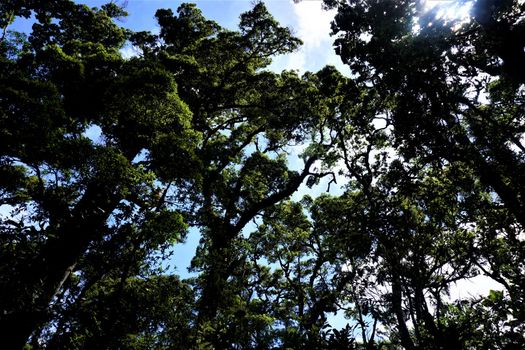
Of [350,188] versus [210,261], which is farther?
[350,188]

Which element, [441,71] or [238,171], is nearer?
[441,71]

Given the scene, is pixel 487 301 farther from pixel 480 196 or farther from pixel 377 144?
pixel 377 144

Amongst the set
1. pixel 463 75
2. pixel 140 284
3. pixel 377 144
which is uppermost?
pixel 377 144

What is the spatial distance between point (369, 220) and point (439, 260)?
11.4ft

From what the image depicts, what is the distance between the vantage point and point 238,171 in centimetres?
1703

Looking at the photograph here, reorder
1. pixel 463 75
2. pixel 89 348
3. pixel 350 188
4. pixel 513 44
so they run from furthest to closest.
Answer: pixel 350 188
pixel 89 348
pixel 463 75
pixel 513 44

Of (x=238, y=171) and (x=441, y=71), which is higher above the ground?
(x=238, y=171)

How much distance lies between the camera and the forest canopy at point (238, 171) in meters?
7.18

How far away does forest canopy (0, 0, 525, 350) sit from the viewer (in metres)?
7.18

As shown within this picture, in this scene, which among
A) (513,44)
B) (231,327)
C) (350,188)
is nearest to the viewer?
(513,44)

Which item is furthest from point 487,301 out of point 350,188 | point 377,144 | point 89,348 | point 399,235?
point 89,348

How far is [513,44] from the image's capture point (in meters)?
6.41

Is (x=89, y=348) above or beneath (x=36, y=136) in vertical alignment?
beneath

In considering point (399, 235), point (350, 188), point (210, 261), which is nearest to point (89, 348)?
point (210, 261)
